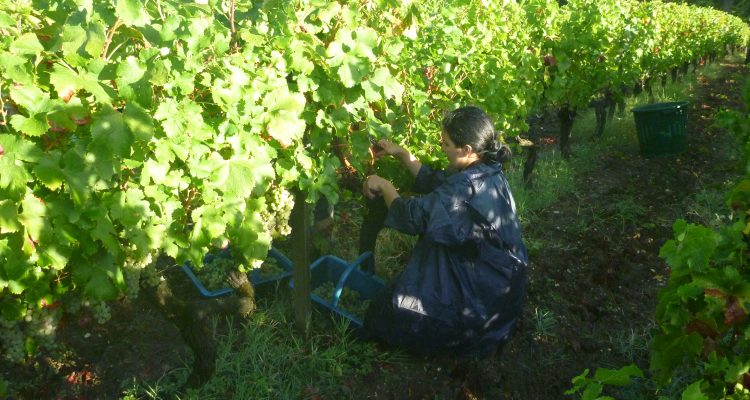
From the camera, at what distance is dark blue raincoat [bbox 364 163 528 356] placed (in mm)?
3148

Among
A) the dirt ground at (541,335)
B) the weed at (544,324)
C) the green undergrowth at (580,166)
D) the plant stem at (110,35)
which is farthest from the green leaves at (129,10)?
the green undergrowth at (580,166)

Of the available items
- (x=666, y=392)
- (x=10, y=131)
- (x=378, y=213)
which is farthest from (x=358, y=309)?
(x=10, y=131)

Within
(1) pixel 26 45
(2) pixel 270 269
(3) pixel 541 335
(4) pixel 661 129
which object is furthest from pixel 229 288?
(4) pixel 661 129

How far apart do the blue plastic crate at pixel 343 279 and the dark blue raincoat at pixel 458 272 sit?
0.73 feet

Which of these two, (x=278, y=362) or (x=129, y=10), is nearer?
(x=129, y=10)

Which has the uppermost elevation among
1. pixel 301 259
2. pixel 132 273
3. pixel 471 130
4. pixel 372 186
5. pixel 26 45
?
pixel 26 45

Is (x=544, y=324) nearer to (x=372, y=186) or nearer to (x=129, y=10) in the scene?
(x=372, y=186)

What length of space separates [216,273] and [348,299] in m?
0.85

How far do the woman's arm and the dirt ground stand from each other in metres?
1.11

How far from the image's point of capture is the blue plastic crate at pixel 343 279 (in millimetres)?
3539

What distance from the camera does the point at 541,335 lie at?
12.4ft

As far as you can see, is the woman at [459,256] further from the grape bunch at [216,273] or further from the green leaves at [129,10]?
the green leaves at [129,10]

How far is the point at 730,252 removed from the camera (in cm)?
180

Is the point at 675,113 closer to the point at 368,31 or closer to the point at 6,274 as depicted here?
the point at 368,31
